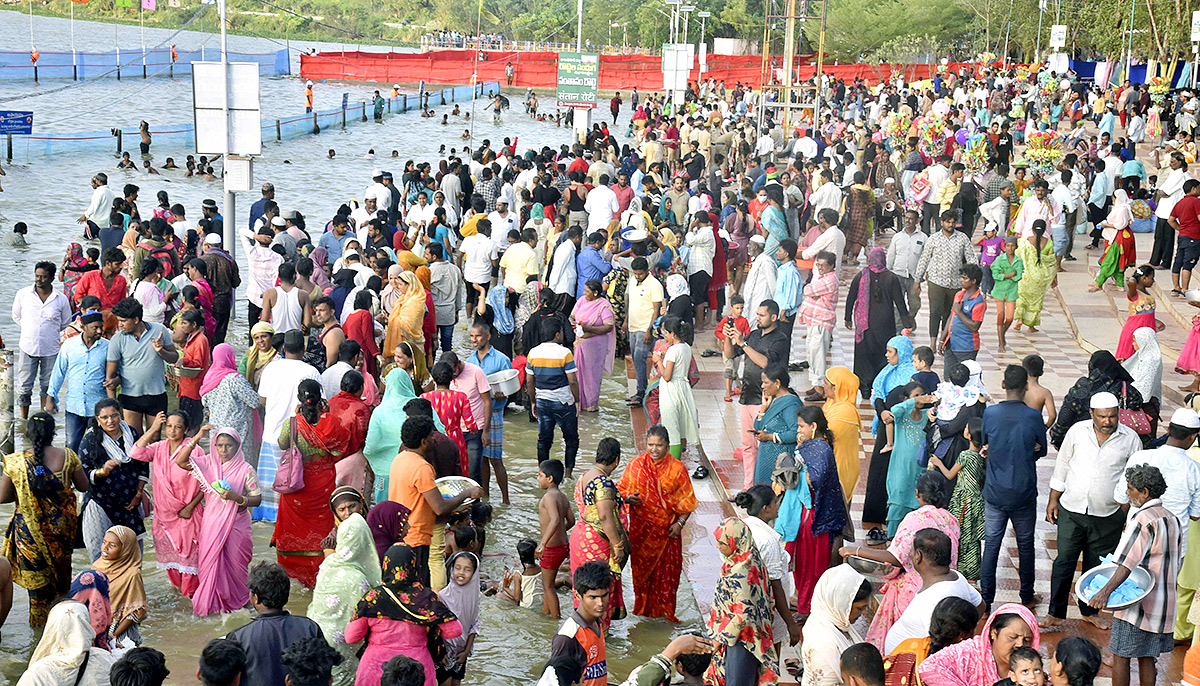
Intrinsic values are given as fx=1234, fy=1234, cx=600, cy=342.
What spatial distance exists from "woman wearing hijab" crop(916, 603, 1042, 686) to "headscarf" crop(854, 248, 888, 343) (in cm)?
644

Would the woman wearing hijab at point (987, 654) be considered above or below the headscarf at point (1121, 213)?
below

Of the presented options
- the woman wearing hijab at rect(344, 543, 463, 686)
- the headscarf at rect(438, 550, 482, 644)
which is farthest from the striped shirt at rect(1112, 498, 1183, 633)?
the woman wearing hijab at rect(344, 543, 463, 686)

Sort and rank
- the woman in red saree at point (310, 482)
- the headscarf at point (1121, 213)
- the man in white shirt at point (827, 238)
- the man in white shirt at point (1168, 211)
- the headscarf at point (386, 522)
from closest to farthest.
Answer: the headscarf at point (386, 522), the woman in red saree at point (310, 482), the man in white shirt at point (827, 238), the headscarf at point (1121, 213), the man in white shirt at point (1168, 211)

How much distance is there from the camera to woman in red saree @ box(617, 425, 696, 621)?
7.73 metres

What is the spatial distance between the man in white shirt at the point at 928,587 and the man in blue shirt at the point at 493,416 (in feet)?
13.7

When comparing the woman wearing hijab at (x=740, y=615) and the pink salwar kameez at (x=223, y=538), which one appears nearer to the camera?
the woman wearing hijab at (x=740, y=615)

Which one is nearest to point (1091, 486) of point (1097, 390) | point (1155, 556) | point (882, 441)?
point (1155, 556)

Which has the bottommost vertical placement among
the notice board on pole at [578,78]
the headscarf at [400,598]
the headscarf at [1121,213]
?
the headscarf at [400,598]

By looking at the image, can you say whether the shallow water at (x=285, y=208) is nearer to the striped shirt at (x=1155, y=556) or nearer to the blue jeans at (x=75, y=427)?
the blue jeans at (x=75, y=427)

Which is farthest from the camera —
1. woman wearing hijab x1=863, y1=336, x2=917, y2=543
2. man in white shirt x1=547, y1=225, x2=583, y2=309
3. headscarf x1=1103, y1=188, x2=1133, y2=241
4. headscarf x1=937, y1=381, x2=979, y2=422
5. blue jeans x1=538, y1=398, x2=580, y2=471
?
headscarf x1=1103, y1=188, x2=1133, y2=241

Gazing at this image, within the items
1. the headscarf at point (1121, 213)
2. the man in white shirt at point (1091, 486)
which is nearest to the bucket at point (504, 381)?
the man in white shirt at point (1091, 486)

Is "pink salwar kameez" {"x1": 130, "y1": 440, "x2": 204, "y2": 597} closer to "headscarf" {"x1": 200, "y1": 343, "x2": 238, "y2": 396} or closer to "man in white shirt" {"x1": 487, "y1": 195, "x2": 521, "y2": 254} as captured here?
"headscarf" {"x1": 200, "y1": 343, "x2": 238, "y2": 396}

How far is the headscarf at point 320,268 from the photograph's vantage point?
483 inches

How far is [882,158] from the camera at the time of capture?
19.8 meters
